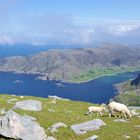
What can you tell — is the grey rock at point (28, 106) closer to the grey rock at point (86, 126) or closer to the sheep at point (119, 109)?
the sheep at point (119, 109)

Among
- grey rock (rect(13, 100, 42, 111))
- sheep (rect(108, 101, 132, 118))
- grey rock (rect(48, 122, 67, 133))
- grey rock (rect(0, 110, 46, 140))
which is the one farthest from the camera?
grey rock (rect(13, 100, 42, 111))

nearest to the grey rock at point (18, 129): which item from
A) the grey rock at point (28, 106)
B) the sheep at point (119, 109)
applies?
the grey rock at point (28, 106)

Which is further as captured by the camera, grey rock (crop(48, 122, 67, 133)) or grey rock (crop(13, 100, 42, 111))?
grey rock (crop(13, 100, 42, 111))

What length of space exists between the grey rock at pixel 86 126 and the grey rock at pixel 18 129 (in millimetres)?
4054

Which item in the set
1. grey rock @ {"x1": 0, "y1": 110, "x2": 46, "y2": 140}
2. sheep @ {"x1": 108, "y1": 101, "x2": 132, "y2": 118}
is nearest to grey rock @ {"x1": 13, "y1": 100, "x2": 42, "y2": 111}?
sheep @ {"x1": 108, "y1": 101, "x2": 132, "y2": 118}

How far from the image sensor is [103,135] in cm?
3180

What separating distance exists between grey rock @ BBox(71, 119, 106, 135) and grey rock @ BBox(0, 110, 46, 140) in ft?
13.3

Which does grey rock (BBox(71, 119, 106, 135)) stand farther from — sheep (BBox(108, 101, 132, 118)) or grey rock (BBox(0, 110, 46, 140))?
sheep (BBox(108, 101, 132, 118))

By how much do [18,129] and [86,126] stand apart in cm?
750

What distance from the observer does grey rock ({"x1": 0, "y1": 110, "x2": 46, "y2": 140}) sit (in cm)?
2972

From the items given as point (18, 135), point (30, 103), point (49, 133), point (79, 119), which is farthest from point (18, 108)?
point (18, 135)

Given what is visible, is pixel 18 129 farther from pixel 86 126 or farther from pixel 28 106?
pixel 28 106

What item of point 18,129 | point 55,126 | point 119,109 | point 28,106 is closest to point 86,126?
point 55,126

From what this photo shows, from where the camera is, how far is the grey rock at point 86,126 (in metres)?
33.7
